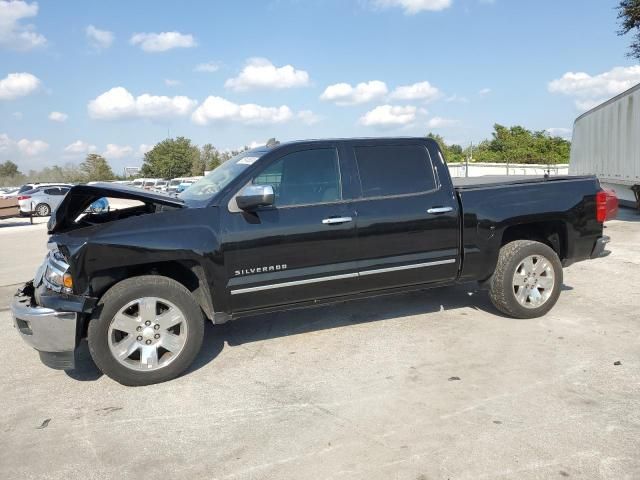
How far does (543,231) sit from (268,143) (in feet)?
9.82

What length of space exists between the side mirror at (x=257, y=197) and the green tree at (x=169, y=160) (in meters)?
76.6

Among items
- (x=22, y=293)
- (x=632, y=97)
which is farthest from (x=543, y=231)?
(x=632, y=97)

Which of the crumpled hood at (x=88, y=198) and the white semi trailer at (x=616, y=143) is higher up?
the white semi trailer at (x=616, y=143)

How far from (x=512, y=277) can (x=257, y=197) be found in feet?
8.85

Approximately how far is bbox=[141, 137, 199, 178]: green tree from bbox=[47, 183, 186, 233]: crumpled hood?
75952 mm

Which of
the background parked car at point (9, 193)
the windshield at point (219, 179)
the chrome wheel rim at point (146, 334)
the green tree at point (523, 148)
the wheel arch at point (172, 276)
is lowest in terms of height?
the chrome wheel rim at point (146, 334)

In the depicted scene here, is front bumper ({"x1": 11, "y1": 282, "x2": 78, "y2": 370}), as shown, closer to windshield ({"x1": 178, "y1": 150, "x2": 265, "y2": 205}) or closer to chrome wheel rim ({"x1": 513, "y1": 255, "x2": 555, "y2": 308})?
windshield ({"x1": 178, "y1": 150, "x2": 265, "y2": 205})

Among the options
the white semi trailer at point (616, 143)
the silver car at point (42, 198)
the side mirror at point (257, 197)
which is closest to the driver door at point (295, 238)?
the side mirror at point (257, 197)

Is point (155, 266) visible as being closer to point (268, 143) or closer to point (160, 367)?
point (160, 367)

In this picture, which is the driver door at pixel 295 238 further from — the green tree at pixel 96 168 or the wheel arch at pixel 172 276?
the green tree at pixel 96 168

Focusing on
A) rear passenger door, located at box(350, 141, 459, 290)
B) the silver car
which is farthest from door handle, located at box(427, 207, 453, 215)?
the silver car

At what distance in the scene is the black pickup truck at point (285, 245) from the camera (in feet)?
12.8

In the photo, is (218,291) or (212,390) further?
(218,291)

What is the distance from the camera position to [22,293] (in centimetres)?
429
